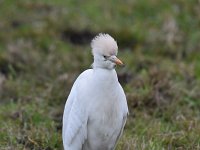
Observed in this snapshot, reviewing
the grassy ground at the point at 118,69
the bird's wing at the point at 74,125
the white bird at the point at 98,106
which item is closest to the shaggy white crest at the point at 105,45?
the white bird at the point at 98,106

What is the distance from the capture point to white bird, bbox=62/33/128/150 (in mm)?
5121

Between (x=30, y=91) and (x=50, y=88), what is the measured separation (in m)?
0.26

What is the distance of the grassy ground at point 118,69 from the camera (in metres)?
6.53

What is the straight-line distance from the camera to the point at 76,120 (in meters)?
5.34

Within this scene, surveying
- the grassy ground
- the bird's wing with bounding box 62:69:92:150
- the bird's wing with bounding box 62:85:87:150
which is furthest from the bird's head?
the grassy ground

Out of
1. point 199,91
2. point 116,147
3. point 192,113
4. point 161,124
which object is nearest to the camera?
point 116,147

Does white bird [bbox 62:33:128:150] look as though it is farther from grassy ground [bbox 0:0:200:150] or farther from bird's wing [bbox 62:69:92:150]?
grassy ground [bbox 0:0:200:150]

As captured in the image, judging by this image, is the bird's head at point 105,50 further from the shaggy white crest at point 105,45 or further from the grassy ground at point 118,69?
the grassy ground at point 118,69

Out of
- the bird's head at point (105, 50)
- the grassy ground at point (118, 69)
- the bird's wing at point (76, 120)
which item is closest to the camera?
the bird's head at point (105, 50)

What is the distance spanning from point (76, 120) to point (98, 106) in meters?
0.21

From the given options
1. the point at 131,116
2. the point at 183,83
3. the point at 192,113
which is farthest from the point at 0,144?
the point at 183,83

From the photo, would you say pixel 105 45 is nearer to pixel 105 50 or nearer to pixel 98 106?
pixel 105 50

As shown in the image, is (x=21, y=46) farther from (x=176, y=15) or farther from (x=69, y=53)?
(x=176, y=15)

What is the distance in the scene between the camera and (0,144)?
20.1 feet
